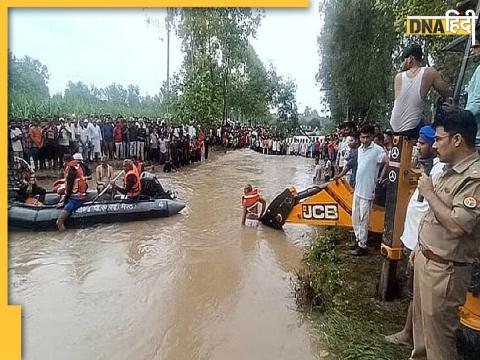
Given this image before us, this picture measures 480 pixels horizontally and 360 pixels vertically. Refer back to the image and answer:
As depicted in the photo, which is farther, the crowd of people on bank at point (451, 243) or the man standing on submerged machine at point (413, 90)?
the man standing on submerged machine at point (413, 90)

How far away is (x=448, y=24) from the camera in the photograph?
2.20m

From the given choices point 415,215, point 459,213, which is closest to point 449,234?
point 459,213

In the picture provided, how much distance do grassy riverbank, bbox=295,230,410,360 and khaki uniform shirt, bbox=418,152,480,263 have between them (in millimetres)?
958

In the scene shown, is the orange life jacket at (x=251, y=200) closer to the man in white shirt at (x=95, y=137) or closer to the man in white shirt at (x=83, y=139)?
the man in white shirt at (x=83, y=139)

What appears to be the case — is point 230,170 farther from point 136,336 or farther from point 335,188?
point 136,336

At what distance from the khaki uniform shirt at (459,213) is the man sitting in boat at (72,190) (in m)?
5.29

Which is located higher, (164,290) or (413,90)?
(413,90)

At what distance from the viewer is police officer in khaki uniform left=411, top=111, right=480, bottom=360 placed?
5.87ft

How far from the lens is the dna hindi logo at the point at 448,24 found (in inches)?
84.0

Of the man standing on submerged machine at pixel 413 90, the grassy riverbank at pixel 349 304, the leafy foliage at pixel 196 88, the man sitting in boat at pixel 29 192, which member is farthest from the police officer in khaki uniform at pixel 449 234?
the leafy foliage at pixel 196 88

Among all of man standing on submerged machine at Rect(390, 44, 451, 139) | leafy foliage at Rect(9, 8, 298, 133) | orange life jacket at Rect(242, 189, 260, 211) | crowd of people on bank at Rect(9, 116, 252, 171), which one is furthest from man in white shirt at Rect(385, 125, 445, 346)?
leafy foliage at Rect(9, 8, 298, 133)

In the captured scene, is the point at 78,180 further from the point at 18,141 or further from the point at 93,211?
the point at 18,141

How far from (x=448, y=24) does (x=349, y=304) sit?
2.09 m

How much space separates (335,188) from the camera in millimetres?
5453
